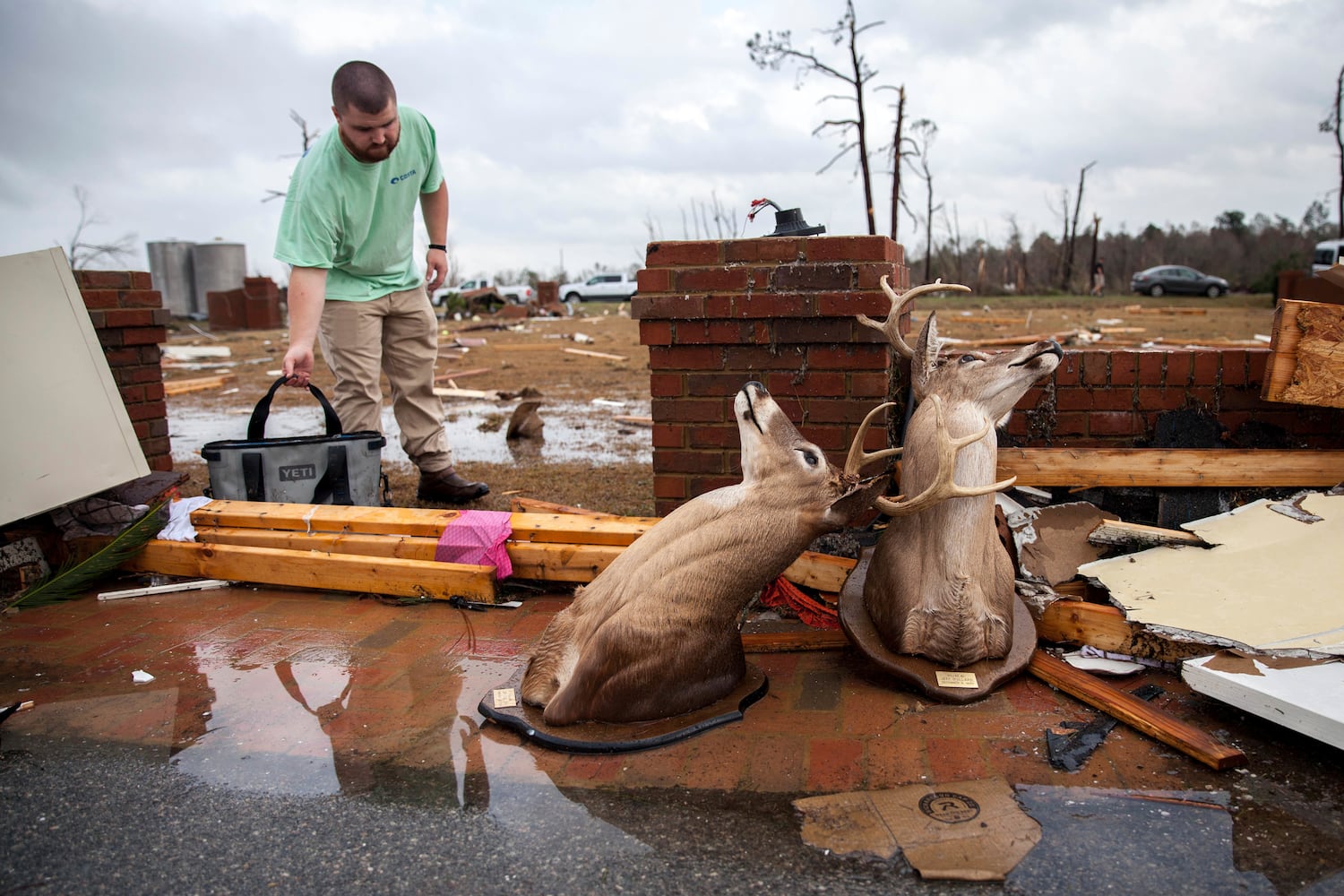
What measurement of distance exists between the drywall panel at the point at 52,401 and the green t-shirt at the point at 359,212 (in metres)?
1.01

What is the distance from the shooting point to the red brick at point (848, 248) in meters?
3.57

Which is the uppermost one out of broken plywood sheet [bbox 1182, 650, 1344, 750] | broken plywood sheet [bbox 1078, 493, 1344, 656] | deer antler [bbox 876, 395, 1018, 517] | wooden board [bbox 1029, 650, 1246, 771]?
deer antler [bbox 876, 395, 1018, 517]

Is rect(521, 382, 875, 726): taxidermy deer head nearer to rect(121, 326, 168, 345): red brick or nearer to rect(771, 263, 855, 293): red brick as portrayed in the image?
rect(771, 263, 855, 293): red brick

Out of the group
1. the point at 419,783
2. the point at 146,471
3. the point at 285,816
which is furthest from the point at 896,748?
the point at 146,471

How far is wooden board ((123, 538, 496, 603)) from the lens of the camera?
370cm

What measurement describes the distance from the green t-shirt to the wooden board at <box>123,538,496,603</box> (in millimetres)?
1409

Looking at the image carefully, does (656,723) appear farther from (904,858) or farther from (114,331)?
(114,331)

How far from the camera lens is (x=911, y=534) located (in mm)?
2926

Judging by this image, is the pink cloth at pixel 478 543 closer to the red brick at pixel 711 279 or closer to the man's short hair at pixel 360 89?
the red brick at pixel 711 279

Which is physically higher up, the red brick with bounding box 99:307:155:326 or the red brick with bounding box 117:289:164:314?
the red brick with bounding box 117:289:164:314

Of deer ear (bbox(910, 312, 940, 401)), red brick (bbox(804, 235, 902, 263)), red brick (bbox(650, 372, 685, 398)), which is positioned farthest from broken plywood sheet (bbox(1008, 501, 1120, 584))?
red brick (bbox(650, 372, 685, 398))

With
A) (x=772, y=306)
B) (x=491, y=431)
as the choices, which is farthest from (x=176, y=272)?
(x=772, y=306)

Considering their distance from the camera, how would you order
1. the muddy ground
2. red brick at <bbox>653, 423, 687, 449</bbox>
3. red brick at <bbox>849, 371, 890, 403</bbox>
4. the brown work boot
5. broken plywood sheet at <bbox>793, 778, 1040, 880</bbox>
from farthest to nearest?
1. the muddy ground
2. the brown work boot
3. red brick at <bbox>653, 423, 687, 449</bbox>
4. red brick at <bbox>849, 371, 890, 403</bbox>
5. broken plywood sheet at <bbox>793, 778, 1040, 880</bbox>

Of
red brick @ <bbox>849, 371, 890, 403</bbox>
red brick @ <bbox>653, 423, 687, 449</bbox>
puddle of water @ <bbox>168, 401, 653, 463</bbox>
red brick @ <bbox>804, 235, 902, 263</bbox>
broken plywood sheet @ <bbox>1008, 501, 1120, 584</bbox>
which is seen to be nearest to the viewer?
broken plywood sheet @ <bbox>1008, 501, 1120, 584</bbox>
